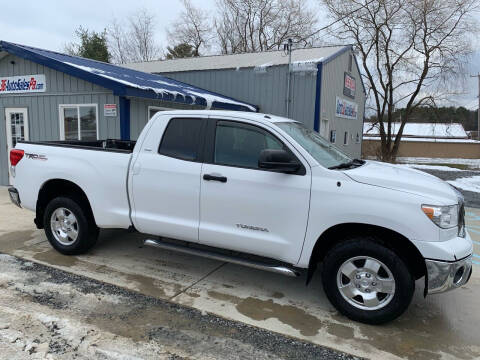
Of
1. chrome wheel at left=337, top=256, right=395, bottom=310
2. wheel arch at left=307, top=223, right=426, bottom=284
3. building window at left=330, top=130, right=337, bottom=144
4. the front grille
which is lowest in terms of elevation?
chrome wheel at left=337, top=256, right=395, bottom=310

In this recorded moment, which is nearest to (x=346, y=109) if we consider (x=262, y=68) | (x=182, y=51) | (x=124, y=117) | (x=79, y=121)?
(x=262, y=68)

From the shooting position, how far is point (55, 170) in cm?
495

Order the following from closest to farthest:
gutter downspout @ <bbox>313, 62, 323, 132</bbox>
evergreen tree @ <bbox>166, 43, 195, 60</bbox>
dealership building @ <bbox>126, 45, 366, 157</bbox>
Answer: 1. gutter downspout @ <bbox>313, 62, 323, 132</bbox>
2. dealership building @ <bbox>126, 45, 366, 157</bbox>
3. evergreen tree @ <bbox>166, 43, 195, 60</bbox>

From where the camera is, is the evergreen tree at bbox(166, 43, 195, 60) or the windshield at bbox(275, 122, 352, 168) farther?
the evergreen tree at bbox(166, 43, 195, 60)

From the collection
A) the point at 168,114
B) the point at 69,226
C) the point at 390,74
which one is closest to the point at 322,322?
the point at 168,114

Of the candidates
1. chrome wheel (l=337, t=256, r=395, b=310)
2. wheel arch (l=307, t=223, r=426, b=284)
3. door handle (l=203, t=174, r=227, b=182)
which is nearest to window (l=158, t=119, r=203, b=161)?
door handle (l=203, t=174, r=227, b=182)

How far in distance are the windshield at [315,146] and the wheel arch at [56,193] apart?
270 centimetres

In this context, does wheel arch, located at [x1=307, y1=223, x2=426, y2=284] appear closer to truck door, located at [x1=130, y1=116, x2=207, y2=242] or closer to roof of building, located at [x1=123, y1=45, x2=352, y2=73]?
truck door, located at [x1=130, y1=116, x2=207, y2=242]

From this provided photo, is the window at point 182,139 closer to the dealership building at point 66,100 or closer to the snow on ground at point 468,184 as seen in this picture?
the dealership building at point 66,100

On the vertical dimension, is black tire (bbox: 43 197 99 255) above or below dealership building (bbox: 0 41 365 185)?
below

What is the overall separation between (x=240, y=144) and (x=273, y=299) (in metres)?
1.66

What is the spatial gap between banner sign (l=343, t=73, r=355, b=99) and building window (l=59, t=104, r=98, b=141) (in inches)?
408

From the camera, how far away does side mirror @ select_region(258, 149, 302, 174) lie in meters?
3.54

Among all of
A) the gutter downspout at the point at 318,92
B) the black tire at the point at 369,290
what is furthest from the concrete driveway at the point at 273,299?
the gutter downspout at the point at 318,92
